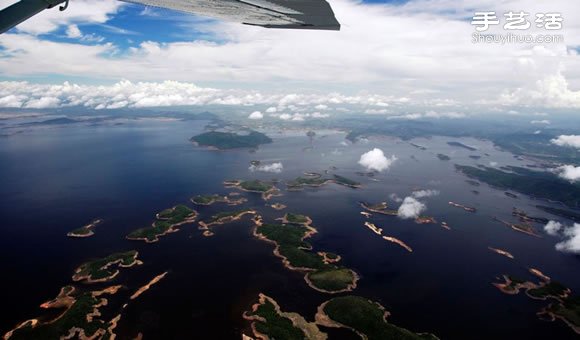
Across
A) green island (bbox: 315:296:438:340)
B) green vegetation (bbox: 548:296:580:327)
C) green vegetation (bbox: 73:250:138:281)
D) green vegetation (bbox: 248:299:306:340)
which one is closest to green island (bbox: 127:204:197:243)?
green vegetation (bbox: 73:250:138:281)

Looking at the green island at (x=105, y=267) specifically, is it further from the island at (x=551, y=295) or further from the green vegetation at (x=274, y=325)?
the island at (x=551, y=295)

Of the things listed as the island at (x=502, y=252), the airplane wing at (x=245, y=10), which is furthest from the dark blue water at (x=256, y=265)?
the airplane wing at (x=245, y=10)

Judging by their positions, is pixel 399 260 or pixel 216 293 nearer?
pixel 216 293

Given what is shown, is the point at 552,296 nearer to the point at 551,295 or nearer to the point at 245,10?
the point at 551,295

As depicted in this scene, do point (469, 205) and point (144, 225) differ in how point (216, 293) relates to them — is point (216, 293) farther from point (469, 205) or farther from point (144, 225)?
point (469, 205)

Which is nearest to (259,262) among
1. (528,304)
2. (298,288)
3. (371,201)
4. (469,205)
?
(298,288)

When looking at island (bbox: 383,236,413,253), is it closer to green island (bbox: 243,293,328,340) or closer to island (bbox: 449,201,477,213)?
green island (bbox: 243,293,328,340)
